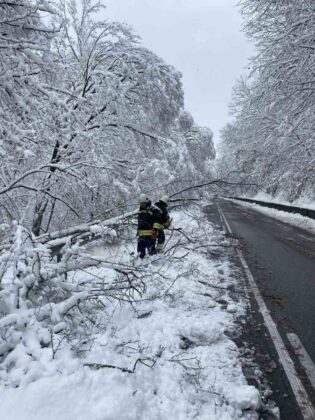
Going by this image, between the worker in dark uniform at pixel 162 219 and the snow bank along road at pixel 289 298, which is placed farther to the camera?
the worker in dark uniform at pixel 162 219

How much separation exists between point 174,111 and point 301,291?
26.4 ft

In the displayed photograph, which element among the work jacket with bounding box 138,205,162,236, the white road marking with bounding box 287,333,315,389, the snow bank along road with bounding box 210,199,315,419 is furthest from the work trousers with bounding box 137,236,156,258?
the white road marking with bounding box 287,333,315,389

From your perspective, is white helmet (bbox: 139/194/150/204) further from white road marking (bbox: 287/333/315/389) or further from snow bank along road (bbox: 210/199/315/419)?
white road marking (bbox: 287/333/315/389)

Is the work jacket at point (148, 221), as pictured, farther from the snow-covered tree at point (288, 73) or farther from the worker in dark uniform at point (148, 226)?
the snow-covered tree at point (288, 73)

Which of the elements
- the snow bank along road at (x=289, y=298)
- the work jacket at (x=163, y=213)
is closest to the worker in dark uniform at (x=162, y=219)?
the work jacket at (x=163, y=213)

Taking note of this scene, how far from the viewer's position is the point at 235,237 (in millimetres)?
14766

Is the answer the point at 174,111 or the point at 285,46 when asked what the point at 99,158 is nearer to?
the point at 174,111

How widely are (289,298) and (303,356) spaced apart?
2.38 meters

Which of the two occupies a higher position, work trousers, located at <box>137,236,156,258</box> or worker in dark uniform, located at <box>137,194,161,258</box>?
worker in dark uniform, located at <box>137,194,161,258</box>

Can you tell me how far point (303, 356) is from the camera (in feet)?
15.1

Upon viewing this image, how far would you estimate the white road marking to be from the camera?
418cm

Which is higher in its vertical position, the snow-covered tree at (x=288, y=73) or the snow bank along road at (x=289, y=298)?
the snow-covered tree at (x=288, y=73)

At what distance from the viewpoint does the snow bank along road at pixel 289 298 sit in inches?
164

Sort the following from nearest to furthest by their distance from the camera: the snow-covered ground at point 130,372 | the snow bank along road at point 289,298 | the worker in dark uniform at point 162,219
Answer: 1. the snow-covered ground at point 130,372
2. the snow bank along road at point 289,298
3. the worker in dark uniform at point 162,219
